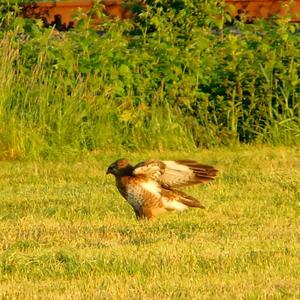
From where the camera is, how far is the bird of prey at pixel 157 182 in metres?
10.1

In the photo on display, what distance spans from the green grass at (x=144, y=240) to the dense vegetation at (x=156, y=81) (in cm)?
155

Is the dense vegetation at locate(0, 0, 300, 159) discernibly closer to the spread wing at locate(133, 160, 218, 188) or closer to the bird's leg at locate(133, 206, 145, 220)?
the spread wing at locate(133, 160, 218, 188)

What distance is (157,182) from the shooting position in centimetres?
1025

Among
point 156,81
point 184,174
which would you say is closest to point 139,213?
point 184,174

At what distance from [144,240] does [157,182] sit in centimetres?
142

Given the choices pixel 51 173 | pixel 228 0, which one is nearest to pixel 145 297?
pixel 51 173

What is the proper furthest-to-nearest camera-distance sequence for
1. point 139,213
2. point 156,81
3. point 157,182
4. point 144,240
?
1. point 156,81
2. point 157,182
3. point 139,213
4. point 144,240

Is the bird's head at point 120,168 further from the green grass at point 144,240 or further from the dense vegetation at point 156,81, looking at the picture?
the dense vegetation at point 156,81

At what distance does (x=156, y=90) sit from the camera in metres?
15.3

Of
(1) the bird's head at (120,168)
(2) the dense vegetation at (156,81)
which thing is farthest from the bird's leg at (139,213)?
(2) the dense vegetation at (156,81)

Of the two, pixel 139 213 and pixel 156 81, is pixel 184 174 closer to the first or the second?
pixel 139 213

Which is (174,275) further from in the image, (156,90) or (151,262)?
(156,90)

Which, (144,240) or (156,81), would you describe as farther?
(156,81)

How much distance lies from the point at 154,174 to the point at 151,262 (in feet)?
7.62
